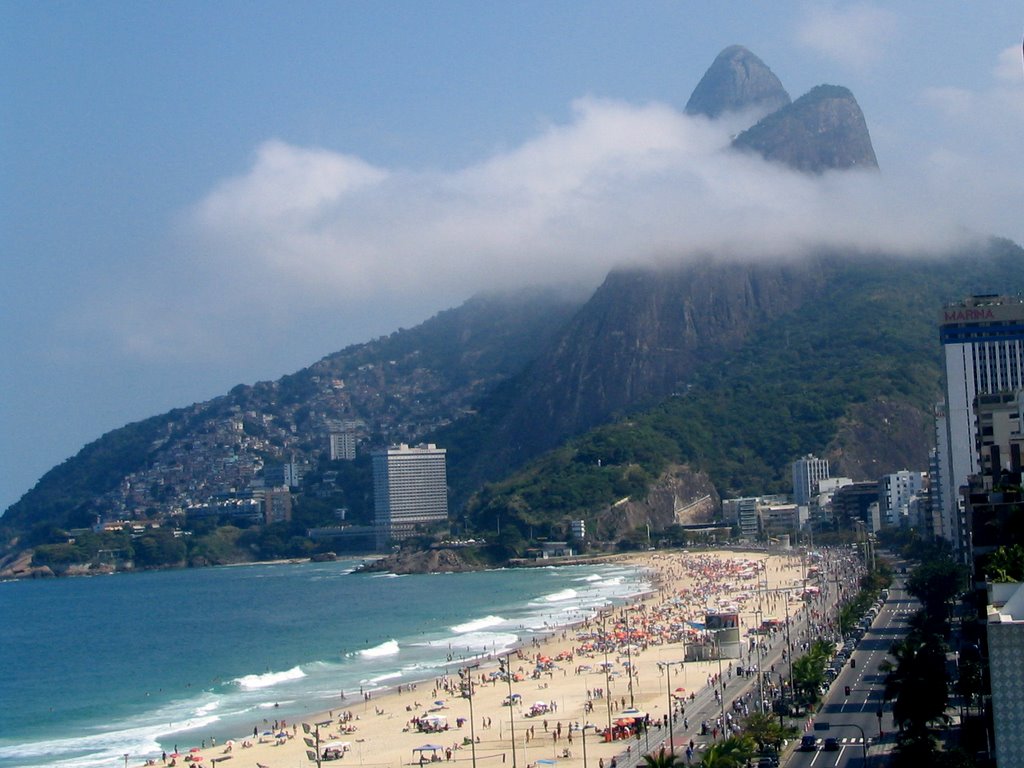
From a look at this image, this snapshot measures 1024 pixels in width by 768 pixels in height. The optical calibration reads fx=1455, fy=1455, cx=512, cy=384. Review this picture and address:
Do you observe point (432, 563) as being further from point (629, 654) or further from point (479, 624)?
point (629, 654)

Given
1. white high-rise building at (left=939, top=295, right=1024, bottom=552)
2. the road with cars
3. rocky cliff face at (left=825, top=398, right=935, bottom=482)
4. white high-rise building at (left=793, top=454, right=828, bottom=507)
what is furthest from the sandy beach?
rocky cliff face at (left=825, top=398, right=935, bottom=482)

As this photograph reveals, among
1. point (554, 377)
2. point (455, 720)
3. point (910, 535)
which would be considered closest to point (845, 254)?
point (554, 377)

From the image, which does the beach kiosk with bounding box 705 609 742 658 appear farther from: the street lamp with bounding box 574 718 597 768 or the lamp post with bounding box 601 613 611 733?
the street lamp with bounding box 574 718 597 768

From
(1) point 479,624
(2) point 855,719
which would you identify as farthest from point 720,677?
(1) point 479,624

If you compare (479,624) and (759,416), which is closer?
(479,624)

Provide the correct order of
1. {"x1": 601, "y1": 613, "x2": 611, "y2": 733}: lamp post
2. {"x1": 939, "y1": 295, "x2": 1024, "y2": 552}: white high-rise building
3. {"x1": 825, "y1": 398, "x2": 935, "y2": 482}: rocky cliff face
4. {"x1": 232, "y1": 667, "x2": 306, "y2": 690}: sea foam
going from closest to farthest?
{"x1": 601, "y1": 613, "x2": 611, "y2": 733}: lamp post
{"x1": 232, "y1": 667, "x2": 306, "y2": 690}: sea foam
{"x1": 939, "y1": 295, "x2": 1024, "y2": 552}: white high-rise building
{"x1": 825, "y1": 398, "x2": 935, "y2": 482}: rocky cliff face

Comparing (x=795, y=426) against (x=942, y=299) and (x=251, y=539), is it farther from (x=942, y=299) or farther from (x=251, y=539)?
(x=251, y=539)
